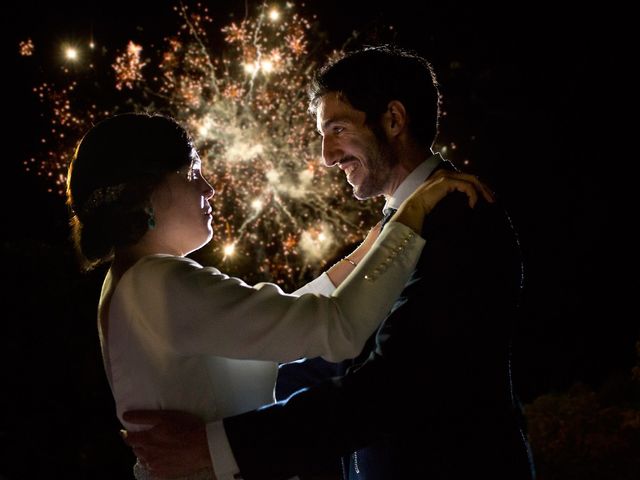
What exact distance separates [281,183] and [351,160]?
9001mm

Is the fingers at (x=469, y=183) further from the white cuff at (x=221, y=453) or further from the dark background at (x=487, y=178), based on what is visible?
the dark background at (x=487, y=178)

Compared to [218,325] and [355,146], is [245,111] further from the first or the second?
[218,325]

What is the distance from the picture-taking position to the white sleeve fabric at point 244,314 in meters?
1.57

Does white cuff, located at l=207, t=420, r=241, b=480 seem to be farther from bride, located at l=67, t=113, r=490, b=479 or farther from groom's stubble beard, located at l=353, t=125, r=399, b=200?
groom's stubble beard, located at l=353, t=125, r=399, b=200

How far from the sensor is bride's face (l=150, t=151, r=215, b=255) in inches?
73.0

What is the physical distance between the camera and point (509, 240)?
191cm

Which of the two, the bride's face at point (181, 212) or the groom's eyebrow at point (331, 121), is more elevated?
the groom's eyebrow at point (331, 121)

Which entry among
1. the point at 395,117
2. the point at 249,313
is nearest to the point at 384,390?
the point at 249,313

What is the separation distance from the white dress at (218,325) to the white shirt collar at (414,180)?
46 cm

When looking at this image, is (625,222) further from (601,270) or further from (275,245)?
(275,245)

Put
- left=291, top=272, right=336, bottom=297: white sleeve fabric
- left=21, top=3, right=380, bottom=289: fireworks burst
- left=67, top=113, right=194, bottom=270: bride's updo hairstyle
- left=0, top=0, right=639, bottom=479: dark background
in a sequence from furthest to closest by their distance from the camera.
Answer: left=21, top=3, right=380, bottom=289: fireworks burst < left=0, top=0, right=639, bottom=479: dark background < left=291, top=272, right=336, bottom=297: white sleeve fabric < left=67, top=113, right=194, bottom=270: bride's updo hairstyle

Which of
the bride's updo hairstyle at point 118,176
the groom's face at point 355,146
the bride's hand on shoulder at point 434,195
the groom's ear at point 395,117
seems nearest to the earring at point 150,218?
the bride's updo hairstyle at point 118,176

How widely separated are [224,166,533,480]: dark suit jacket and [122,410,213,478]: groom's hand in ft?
0.34

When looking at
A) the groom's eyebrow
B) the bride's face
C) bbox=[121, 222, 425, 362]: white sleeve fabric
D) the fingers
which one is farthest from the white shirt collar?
the bride's face
